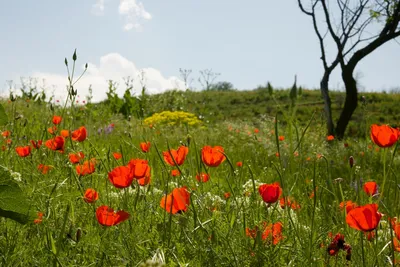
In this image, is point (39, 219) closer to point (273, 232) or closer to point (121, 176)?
point (121, 176)

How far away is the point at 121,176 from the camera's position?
5.14ft

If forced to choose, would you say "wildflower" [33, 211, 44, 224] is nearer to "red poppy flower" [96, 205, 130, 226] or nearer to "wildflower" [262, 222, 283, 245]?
"red poppy flower" [96, 205, 130, 226]

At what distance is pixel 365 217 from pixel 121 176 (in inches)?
31.0

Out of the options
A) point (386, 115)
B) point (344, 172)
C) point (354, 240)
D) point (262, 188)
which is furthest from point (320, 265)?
point (386, 115)

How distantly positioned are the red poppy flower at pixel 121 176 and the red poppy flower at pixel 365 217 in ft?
2.37

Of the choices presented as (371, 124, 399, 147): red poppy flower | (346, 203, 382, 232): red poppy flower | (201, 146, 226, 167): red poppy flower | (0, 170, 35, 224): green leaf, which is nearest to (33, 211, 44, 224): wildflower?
(0, 170, 35, 224): green leaf

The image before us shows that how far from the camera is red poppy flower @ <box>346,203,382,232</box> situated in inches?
51.2

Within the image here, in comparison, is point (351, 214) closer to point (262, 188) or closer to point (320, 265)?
point (262, 188)

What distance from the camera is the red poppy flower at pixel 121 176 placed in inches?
61.1

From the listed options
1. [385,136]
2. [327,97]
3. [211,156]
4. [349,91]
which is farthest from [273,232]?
[327,97]

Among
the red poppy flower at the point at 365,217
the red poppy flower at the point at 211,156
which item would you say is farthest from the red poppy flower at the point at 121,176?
the red poppy flower at the point at 365,217

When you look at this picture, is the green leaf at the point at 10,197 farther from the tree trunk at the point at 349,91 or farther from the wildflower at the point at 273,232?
the tree trunk at the point at 349,91

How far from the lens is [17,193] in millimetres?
1762

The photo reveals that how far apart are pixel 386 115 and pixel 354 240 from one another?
1770 centimetres
